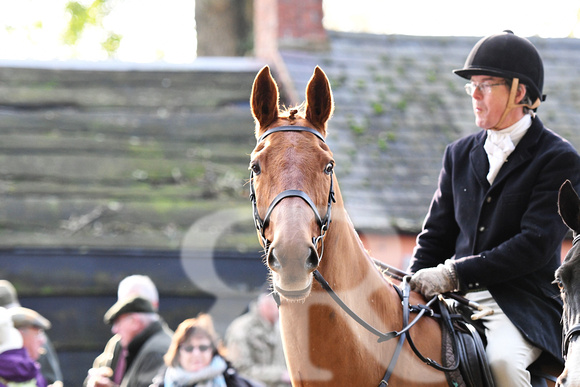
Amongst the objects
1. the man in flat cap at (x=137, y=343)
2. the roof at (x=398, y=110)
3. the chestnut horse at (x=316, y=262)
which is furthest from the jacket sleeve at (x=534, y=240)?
the roof at (x=398, y=110)

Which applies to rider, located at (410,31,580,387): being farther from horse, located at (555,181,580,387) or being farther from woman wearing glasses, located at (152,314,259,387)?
woman wearing glasses, located at (152,314,259,387)

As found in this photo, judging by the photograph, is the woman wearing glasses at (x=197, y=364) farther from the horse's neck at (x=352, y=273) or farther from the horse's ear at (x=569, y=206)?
the horse's ear at (x=569, y=206)

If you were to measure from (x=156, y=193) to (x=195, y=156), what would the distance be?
849 mm

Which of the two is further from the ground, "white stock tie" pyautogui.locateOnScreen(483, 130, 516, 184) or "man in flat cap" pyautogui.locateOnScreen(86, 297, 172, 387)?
"white stock tie" pyautogui.locateOnScreen(483, 130, 516, 184)

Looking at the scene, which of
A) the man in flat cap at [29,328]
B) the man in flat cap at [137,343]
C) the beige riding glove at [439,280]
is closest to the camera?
the beige riding glove at [439,280]

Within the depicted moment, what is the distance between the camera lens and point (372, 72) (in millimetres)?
11391

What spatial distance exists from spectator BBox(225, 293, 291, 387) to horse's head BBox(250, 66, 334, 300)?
3866 mm

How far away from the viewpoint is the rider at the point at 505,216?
143 inches

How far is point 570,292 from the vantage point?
3082mm

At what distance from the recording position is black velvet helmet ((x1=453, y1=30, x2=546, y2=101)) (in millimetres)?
3977

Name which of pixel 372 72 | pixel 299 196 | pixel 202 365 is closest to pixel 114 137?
pixel 372 72

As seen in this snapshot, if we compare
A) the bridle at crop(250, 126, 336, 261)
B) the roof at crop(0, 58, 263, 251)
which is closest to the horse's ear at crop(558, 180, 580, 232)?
the bridle at crop(250, 126, 336, 261)

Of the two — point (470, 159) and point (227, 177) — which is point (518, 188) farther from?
point (227, 177)

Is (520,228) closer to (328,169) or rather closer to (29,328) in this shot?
(328,169)
